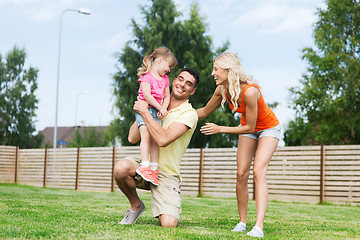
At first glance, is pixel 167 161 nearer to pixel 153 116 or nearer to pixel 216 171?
pixel 153 116

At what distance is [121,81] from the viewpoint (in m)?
27.0

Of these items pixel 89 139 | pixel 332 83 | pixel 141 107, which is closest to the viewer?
pixel 141 107

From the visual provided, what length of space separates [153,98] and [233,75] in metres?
0.91

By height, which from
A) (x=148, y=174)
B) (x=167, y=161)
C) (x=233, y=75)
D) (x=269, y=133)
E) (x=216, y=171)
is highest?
(x=233, y=75)

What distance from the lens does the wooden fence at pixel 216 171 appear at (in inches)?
483

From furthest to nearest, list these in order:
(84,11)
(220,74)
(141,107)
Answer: (84,11)
(141,107)
(220,74)

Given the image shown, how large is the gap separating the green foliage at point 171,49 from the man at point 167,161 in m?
21.5

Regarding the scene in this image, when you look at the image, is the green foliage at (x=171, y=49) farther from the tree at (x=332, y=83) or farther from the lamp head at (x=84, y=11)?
the lamp head at (x=84, y=11)

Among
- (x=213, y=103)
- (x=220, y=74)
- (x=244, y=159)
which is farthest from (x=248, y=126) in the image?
(x=213, y=103)

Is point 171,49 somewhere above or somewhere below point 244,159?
above

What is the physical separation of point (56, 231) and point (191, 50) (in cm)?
2402

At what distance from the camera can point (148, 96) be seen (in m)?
4.83

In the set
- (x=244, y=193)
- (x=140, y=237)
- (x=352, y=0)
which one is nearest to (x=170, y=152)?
→ (x=244, y=193)

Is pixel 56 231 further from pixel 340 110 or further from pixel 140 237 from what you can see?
pixel 340 110
